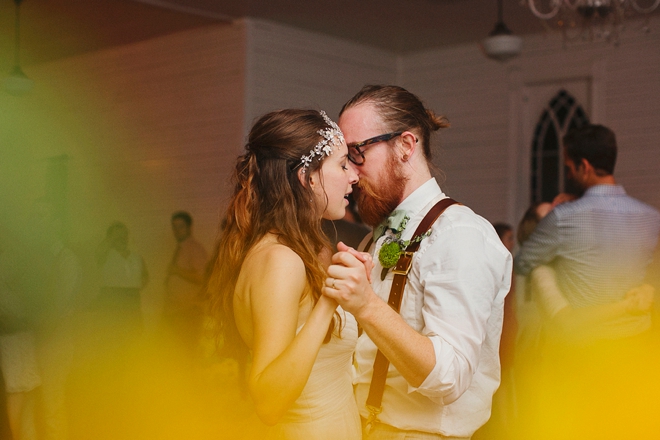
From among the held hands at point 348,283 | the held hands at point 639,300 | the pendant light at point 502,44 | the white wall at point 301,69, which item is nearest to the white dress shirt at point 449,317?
the held hands at point 348,283

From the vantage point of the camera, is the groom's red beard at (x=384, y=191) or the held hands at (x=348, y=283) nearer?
the held hands at (x=348, y=283)

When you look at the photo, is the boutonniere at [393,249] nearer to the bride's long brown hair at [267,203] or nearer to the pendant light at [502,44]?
the bride's long brown hair at [267,203]

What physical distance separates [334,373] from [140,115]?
789 cm

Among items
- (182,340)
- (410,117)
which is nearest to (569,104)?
(182,340)

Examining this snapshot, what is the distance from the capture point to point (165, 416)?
6.27 metres

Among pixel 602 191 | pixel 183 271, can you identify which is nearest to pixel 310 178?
pixel 602 191

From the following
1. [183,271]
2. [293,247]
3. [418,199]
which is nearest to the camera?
[293,247]

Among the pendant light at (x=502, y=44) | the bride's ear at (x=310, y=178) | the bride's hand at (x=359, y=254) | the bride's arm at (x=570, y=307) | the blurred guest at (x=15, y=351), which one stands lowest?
the blurred guest at (x=15, y=351)

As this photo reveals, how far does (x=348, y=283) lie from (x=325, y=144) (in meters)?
0.57

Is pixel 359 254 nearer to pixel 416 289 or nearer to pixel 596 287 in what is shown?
pixel 416 289

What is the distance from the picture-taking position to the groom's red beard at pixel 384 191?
7.47 ft

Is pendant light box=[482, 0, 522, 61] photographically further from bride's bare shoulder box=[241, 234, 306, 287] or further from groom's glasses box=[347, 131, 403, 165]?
bride's bare shoulder box=[241, 234, 306, 287]

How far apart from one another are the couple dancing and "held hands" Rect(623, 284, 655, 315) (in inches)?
Answer: 52.3

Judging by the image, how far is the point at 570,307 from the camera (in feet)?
11.9
